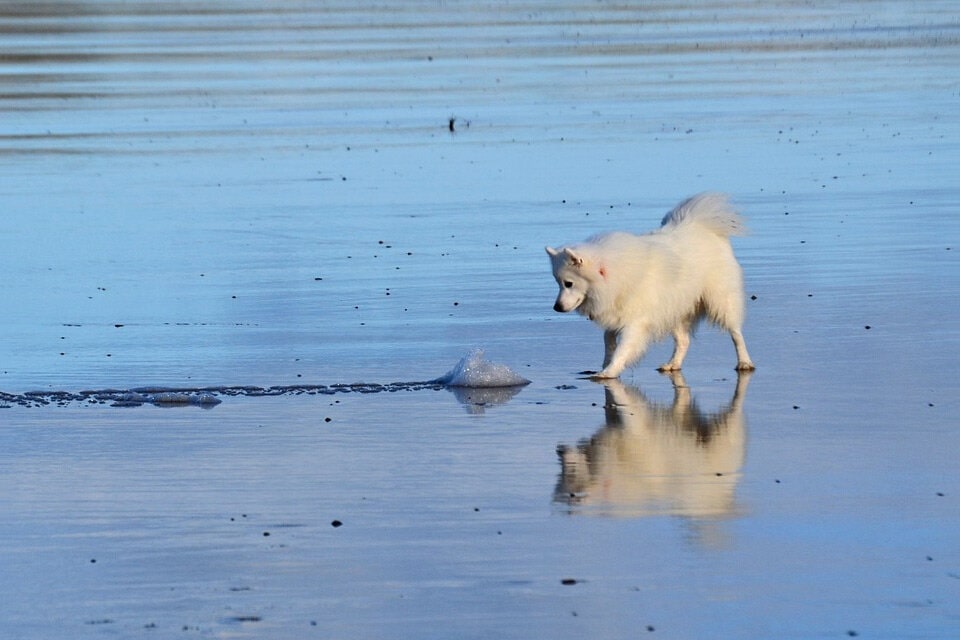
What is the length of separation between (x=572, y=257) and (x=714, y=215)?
97 centimetres

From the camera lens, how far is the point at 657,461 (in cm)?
805

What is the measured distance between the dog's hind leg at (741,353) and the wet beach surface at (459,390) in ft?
0.25

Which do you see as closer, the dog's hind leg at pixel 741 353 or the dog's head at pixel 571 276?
the dog's hind leg at pixel 741 353

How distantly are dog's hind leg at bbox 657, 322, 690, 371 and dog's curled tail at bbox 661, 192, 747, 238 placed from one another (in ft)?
1.81

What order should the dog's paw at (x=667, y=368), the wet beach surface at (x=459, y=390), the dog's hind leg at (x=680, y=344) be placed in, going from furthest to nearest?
the dog's hind leg at (x=680, y=344)
the dog's paw at (x=667, y=368)
the wet beach surface at (x=459, y=390)

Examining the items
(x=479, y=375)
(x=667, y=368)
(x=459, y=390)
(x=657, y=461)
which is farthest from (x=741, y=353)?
(x=657, y=461)

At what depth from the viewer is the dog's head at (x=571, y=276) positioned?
1040 cm

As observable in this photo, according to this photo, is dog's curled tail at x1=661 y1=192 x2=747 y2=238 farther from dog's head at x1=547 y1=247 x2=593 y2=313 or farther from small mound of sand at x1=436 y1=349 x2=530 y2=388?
small mound of sand at x1=436 y1=349 x2=530 y2=388

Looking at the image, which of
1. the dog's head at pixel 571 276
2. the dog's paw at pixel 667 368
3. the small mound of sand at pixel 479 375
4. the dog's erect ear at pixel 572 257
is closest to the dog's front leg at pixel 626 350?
the dog's paw at pixel 667 368

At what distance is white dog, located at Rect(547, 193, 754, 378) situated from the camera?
10.4 m

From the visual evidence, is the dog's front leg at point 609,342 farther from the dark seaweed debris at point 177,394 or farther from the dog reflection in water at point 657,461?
the dark seaweed debris at point 177,394

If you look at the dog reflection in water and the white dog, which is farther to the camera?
the white dog

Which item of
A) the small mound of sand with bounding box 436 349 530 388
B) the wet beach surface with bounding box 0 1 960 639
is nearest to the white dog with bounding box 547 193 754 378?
the wet beach surface with bounding box 0 1 960 639

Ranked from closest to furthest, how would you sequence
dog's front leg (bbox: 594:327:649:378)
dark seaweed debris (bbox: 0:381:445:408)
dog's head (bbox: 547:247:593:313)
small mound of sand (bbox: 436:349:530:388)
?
1. dark seaweed debris (bbox: 0:381:445:408)
2. small mound of sand (bbox: 436:349:530:388)
3. dog's front leg (bbox: 594:327:649:378)
4. dog's head (bbox: 547:247:593:313)
